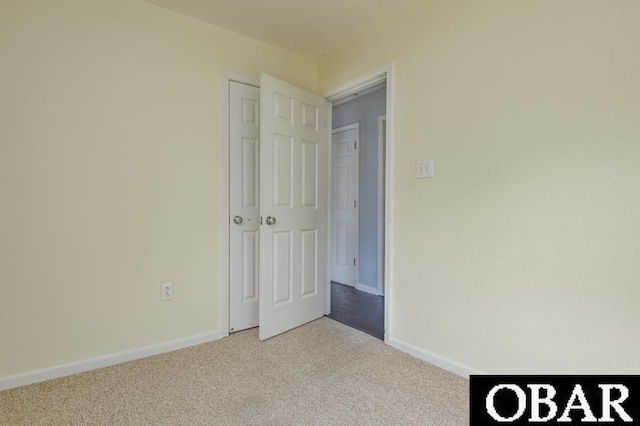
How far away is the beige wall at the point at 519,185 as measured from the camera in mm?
1377

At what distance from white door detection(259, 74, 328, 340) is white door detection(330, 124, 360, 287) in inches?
44.4

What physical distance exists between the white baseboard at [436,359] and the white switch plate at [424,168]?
113cm

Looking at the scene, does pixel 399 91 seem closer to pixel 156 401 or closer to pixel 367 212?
pixel 367 212

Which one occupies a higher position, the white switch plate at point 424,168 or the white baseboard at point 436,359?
the white switch plate at point 424,168

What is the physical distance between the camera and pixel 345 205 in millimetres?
4141

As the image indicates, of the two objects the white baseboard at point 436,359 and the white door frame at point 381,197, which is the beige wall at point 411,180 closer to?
the white baseboard at point 436,359

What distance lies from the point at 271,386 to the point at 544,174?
1773 mm

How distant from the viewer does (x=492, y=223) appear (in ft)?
5.82

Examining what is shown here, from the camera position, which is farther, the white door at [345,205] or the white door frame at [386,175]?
the white door at [345,205]

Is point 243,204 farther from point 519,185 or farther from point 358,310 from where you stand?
point 519,185

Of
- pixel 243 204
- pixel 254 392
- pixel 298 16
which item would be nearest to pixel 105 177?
pixel 243 204

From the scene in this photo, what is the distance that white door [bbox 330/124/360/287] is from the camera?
4.01m

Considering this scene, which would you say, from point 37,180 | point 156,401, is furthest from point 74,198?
point 156,401

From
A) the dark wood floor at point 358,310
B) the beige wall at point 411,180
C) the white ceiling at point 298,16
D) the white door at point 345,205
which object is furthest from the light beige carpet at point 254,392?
the white ceiling at point 298,16
